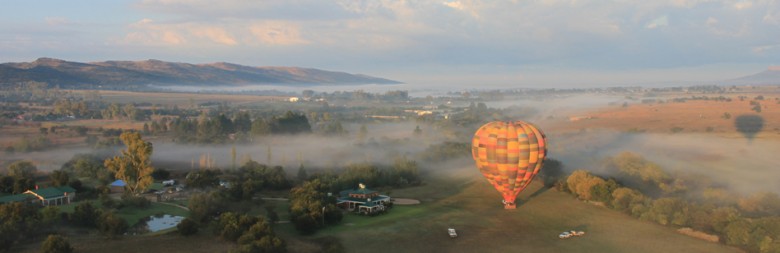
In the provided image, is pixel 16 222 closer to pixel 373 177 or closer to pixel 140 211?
pixel 140 211

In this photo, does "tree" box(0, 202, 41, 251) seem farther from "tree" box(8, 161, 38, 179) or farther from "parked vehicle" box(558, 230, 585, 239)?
"parked vehicle" box(558, 230, 585, 239)

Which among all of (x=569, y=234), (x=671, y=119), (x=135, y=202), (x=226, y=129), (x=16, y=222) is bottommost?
(x=569, y=234)

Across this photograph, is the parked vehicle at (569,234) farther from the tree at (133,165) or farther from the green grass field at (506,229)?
the tree at (133,165)

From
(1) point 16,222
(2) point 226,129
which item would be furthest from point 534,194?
(2) point 226,129

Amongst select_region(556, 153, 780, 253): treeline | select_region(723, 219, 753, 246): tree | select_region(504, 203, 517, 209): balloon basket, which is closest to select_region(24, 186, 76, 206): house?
select_region(504, 203, 517, 209): balloon basket

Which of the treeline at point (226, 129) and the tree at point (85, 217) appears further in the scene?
the treeline at point (226, 129)

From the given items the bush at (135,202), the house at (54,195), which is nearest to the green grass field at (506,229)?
the bush at (135,202)

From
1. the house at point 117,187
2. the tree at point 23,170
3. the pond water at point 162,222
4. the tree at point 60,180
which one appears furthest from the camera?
the tree at point 23,170
